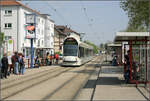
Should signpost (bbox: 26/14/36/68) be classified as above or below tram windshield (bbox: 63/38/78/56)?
above

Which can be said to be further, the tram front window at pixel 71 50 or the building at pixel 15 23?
the building at pixel 15 23

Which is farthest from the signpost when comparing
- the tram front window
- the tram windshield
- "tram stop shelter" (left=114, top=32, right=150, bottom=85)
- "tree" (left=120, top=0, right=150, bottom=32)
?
"tram stop shelter" (left=114, top=32, right=150, bottom=85)

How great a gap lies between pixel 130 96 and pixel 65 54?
20469 millimetres

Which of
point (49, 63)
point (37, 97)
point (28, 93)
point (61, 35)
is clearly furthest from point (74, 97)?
point (61, 35)

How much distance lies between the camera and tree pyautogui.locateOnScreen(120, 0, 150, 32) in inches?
905

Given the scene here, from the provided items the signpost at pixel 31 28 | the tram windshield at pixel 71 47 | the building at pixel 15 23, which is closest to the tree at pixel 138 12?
the tram windshield at pixel 71 47

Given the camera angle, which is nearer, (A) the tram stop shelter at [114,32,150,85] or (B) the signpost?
(A) the tram stop shelter at [114,32,150,85]

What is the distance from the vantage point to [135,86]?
1234 centimetres

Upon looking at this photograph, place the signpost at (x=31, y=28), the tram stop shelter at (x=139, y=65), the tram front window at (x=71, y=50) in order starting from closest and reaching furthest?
the tram stop shelter at (x=139, y=65)
the signpost at (x=31, y=28)
the tram front window at (x=71, y=50)

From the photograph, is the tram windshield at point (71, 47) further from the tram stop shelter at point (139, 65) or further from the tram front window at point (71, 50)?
the tram stop shelter at point (139, 65)

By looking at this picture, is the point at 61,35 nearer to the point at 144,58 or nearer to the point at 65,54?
the point at 65,54

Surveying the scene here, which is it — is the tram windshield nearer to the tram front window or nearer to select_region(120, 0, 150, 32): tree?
the tram front window

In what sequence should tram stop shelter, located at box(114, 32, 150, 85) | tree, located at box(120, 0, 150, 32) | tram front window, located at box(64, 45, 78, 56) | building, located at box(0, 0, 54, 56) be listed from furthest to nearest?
building, located at box(0, 0, 54, 56) < tram front window, located at box(64, 45, 78, 56) < tree, located at box(120, 0, 150, 32) < tram stop shelter, located at box(114, 32, 150, 85)

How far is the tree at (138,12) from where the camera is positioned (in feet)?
75.4
